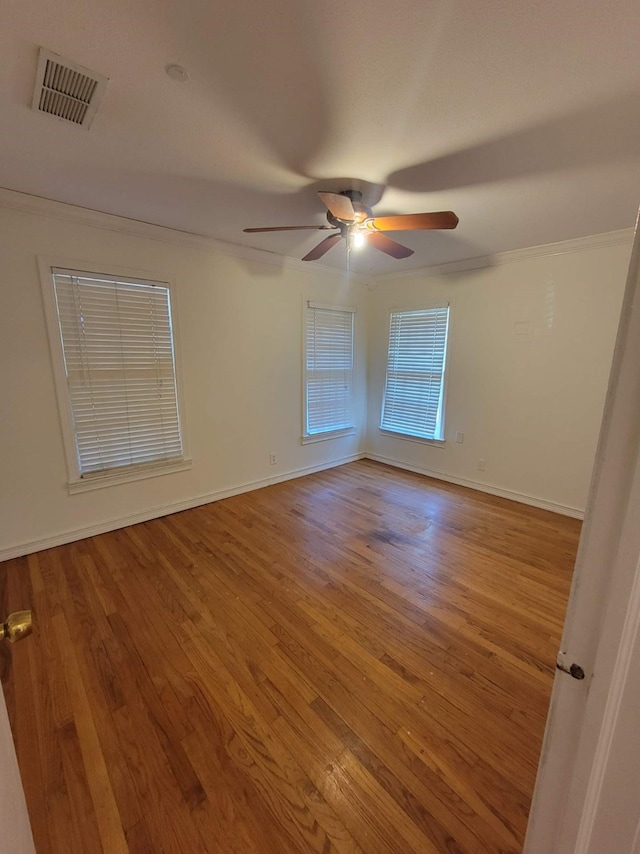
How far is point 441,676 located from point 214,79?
269 centimetres

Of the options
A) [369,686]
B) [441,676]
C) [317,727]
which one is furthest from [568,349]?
[317,727]

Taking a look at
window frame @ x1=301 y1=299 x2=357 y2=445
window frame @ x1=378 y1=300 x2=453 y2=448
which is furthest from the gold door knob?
window frame @ x1=378 y1=300 x2=453 y2=448

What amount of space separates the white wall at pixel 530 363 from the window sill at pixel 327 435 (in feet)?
3.61

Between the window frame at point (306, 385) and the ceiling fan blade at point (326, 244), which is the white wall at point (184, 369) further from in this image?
the ceiling fan blade at point (326, 244)

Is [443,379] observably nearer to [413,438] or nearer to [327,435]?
[413,438]

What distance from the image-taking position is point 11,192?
223 cm

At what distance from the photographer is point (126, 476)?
298cm

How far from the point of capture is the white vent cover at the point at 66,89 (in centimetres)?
128

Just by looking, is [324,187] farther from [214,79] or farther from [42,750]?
[42,750]

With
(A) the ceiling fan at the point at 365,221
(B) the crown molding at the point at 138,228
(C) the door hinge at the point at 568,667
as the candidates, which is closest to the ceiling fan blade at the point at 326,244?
(A) the ceiling fan at the point at 365,221

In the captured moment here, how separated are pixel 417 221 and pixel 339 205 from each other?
0.46 meters

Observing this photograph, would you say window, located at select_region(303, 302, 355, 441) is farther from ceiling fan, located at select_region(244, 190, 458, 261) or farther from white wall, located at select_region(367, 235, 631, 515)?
ceiling fan, located at select_region(244, 190, 458, 261)

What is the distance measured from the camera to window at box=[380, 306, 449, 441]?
405 cm

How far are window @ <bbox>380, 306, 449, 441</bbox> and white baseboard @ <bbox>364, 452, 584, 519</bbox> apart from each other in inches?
16.8
